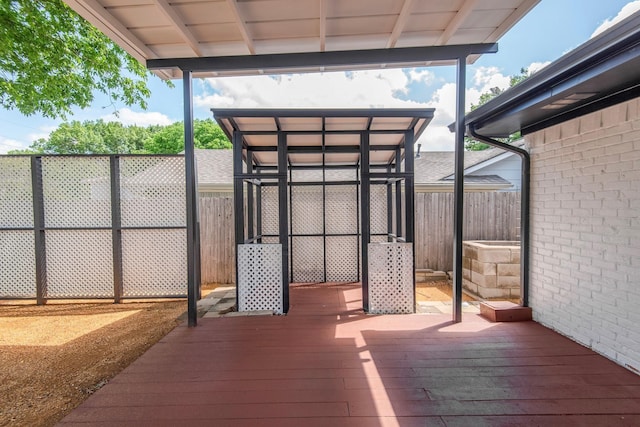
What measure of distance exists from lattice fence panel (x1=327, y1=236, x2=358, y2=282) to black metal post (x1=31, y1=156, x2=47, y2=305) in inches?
187

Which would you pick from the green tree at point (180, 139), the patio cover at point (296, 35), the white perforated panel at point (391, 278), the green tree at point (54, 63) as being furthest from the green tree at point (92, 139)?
the white perforated panel at point (391, 278)

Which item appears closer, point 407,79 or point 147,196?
point 147,196

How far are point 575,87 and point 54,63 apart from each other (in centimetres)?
893

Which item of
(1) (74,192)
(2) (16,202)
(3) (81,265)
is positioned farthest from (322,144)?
(2) (16,202)

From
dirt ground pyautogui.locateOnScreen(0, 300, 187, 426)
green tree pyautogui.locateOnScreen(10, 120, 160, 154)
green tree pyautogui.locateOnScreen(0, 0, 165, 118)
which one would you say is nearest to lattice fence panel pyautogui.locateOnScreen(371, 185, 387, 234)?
dirt ground pyautogui.locateOnScreen(0, 300, 187, 426)

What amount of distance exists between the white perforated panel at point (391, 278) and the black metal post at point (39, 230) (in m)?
5.22

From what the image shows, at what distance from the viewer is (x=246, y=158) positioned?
5070 mm

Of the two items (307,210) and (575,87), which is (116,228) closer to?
(307,210)

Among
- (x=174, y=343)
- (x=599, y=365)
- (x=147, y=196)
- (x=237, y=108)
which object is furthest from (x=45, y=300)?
(x=599, y=365)

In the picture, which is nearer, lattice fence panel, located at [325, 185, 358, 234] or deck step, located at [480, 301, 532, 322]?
deck step, located at [480, 301, 532, 322]

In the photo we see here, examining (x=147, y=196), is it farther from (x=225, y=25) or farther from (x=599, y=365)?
(x=599, y=365)

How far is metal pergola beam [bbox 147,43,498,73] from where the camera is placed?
309cm

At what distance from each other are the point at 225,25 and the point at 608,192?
3623mm

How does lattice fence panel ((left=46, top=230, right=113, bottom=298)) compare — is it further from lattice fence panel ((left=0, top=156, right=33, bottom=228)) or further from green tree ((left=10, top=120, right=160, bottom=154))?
green tree ((left=10, top=120, right=160, bottom=154))
